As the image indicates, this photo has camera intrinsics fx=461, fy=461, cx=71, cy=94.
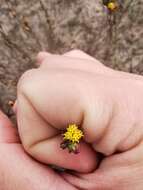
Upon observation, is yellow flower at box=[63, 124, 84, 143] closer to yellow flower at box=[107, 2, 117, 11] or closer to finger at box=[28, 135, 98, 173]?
finger at box=[28, 135, 98, 173]

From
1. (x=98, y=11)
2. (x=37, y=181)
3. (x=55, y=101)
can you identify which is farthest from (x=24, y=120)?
(x=98, y=11)

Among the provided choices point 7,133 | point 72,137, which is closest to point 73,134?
point 72,137

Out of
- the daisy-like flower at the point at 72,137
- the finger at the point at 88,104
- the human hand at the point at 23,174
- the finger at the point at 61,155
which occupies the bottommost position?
the human hand at the point at 23,174

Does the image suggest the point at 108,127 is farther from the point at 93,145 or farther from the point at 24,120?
the point at 24,120

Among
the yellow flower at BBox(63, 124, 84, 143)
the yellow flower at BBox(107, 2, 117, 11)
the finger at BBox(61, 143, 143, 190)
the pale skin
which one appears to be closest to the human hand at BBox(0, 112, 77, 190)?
the pale skin

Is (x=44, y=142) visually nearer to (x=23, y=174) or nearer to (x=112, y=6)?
(x=23, y=174)

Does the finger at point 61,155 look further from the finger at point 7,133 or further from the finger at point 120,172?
the finger at point 7,133

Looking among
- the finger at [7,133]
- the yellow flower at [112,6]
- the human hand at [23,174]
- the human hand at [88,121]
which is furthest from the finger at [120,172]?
the yellow flower at [112,6]
